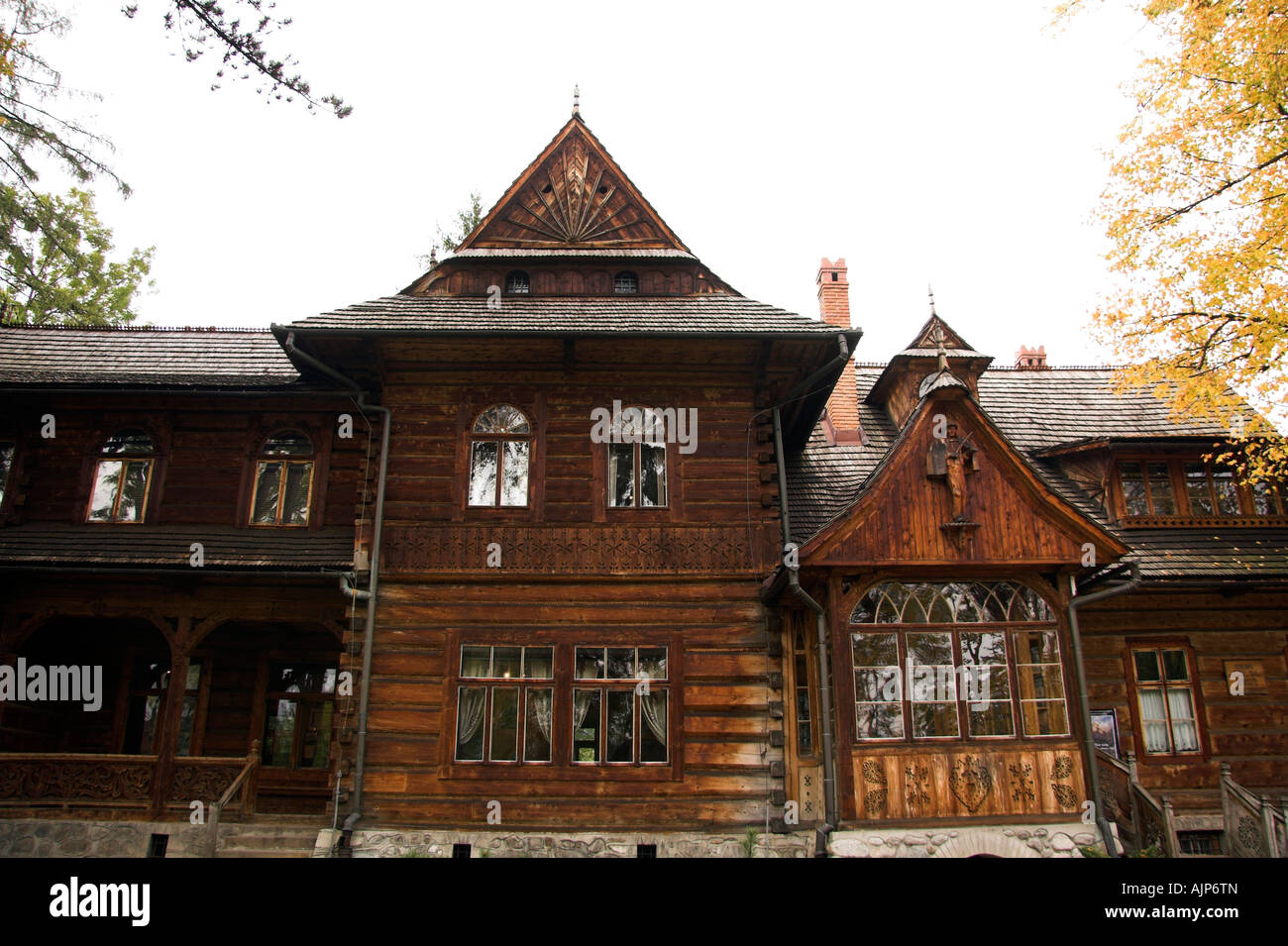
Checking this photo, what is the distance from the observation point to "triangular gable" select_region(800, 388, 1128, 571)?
34.6 feet

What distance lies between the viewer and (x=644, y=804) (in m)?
11.2

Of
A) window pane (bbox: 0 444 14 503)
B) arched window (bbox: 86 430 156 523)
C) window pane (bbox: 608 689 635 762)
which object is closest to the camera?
window pane (bbox: 608 689 635 762)

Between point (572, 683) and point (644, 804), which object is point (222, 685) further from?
point (644, 804)

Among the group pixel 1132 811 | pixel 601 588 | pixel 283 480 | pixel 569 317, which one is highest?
pixel 569 317

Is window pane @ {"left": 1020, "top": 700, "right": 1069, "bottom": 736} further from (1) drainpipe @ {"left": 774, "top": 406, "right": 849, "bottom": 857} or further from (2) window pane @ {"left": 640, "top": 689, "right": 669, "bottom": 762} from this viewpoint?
(2) window pane @ {"left": 640, "top": 689, "right": 669, "bottom": 762}

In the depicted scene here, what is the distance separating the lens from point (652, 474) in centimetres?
1259

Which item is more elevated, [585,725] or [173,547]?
[173,547]

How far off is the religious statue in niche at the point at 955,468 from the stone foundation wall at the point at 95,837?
1130 centimetres

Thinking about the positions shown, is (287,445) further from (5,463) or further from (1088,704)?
(1088,704)

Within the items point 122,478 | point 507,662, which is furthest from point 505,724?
point 122,478

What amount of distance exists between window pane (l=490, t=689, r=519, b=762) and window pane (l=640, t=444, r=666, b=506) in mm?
3267

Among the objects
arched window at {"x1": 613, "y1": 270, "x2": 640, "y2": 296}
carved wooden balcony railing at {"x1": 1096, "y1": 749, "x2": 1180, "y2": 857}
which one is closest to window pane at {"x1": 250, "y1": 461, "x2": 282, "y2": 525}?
arched window at {"x1": 613, "y1": 270, "x2": 640, "y2": 296}

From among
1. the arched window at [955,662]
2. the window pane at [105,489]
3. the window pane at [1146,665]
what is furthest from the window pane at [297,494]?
the window pane at [1146,665]

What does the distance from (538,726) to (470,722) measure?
3.05ft
